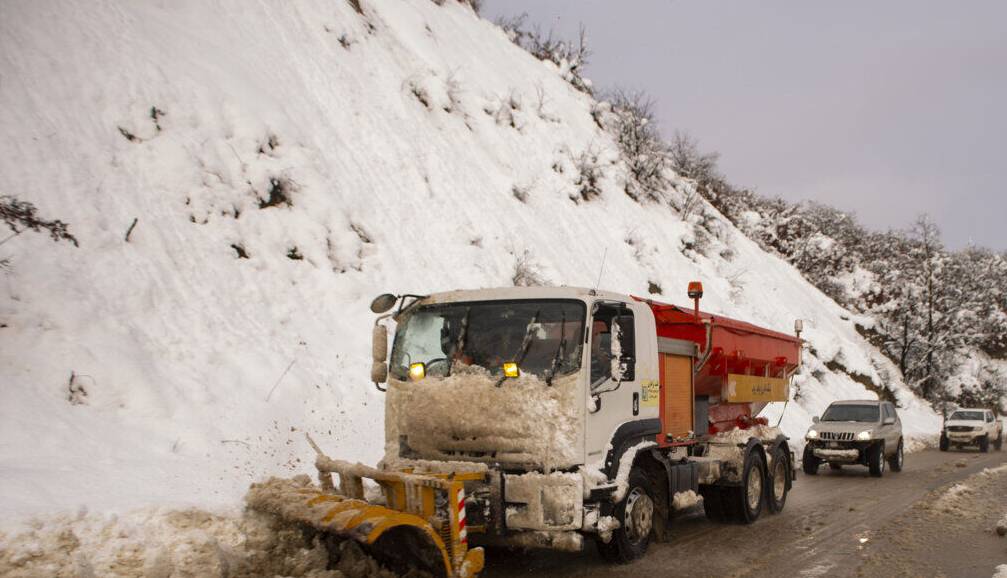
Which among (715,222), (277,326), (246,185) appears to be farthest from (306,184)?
(715,222)

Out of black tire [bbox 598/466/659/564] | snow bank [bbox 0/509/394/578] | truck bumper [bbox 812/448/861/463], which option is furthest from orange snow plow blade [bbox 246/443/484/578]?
truck bumper [bbox 812/448/861/463]

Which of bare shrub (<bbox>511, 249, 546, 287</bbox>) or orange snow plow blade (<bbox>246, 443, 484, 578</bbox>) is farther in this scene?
bare shrub (<bbox>511, 249, 546, 287</bbox>)

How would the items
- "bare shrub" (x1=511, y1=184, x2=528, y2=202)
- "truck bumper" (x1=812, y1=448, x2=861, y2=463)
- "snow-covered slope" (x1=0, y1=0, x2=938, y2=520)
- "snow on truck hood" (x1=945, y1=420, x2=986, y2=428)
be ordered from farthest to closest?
1. "snow on truck hood" (x1=945, y1=420, x2=986, y2=428)
2. "bare shrub" (x1=511, y1=184, x2=528, y2=202)
3. "truck bumper" (x1=812, y1=448, x2=861, y2=463)
4. "snow-covered slope" (x1=0, y1=0, x2=938, y2=520)

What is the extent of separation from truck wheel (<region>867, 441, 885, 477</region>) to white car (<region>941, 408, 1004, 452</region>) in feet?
30.0

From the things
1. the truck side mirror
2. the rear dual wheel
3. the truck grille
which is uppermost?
the truck side mirror

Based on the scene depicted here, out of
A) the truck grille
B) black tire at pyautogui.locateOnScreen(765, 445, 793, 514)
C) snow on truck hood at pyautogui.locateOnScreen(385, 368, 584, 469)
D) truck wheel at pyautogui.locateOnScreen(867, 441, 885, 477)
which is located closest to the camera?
snow on truck hood at pyautogui.locateOnScreen(385, 368, 584, 469)

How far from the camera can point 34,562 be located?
5566 mm

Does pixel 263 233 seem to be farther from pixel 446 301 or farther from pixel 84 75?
pixel 446 301

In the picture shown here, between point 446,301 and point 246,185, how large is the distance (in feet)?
27.2

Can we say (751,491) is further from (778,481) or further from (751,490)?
(778,481)

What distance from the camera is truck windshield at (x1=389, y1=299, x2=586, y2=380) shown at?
655cm

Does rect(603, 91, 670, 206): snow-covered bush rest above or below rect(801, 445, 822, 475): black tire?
above

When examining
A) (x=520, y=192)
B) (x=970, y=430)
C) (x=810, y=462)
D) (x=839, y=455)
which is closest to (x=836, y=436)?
(x=839, y=455)

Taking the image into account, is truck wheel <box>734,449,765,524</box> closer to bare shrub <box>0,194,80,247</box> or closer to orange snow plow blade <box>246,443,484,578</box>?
orange snow plow blade <box>246,443,484,578</box>
